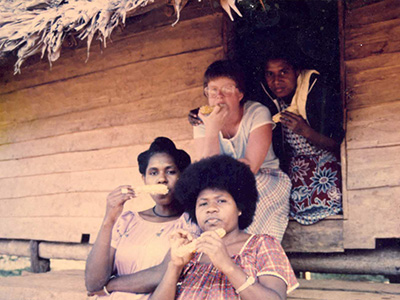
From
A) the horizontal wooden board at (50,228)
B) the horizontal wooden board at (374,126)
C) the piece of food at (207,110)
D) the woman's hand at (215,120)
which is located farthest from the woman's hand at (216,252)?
the horizontal wooden board at (50,228)

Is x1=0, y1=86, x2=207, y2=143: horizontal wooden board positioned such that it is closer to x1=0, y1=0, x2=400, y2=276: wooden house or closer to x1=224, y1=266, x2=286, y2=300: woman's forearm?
x1=0, y1=0, x2=400, y2=276: wooden house

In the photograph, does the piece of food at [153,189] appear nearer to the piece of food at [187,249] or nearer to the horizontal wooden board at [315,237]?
the piece of food at [187,249]

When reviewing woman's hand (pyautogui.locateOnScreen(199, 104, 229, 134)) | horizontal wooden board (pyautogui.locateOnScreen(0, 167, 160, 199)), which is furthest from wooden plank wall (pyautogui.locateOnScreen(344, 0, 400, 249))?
horizontal wooden board (pyautogui.locateOnScreen(0, 167, 160, 199))

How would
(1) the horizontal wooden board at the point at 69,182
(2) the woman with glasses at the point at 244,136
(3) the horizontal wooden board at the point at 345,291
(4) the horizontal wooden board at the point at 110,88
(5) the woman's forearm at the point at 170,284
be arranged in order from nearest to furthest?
(5) the woman's forearm at the point at 170,284
(3) the horizontal wooden board at the point at 345,291
(2) the woman with glasses at the point at 244,136
(4) the horizontal wooden board at the point at 110,88
(1) the horizontal wooden board at the point at 69,182

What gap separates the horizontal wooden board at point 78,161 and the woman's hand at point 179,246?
1.75m

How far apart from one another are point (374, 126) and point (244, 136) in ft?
3.01

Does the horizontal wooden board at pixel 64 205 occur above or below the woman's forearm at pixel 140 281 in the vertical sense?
above

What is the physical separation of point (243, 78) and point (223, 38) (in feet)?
1.87

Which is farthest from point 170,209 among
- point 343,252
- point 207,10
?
point 207,10

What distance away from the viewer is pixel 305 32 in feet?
14.5

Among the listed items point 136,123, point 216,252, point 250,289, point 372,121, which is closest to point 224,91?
point 372,121

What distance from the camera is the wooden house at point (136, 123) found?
351 cm

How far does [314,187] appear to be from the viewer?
3906 mm

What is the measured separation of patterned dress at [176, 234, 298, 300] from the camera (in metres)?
2.39
